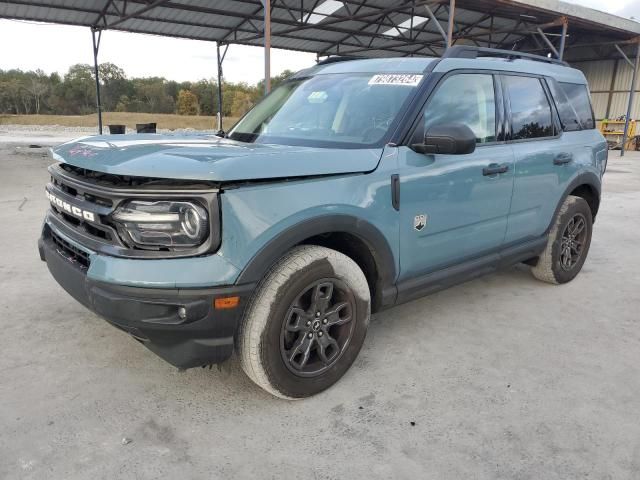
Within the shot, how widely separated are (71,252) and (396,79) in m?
2.09

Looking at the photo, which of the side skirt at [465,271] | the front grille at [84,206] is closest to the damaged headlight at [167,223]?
the front grille at [84,206]

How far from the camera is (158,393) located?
2.57 m

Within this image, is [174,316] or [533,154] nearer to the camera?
[174,316]

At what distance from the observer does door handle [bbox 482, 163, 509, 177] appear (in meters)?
3.23

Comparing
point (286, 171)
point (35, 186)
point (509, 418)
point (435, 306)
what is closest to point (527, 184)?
point (435, 306)

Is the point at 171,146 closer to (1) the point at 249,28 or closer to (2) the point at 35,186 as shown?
(2) the point at 35,186

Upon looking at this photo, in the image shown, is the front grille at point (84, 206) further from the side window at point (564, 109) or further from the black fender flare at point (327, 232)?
the side window at point (564, 109)

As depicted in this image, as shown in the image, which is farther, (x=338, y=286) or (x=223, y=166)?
(x=338, y=286)

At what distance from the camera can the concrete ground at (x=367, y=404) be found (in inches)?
82.4

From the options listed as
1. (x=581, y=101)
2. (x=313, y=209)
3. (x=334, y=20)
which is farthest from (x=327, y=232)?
(x=334, y=20)

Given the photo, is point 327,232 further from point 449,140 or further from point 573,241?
point 573,241

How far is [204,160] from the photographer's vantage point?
2125 millimetres

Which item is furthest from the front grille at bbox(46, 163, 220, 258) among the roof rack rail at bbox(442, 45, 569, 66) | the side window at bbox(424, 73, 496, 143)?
the roof rack rail at bbox(442, 45, 569, 66)

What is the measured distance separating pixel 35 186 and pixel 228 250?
8.07 metres
